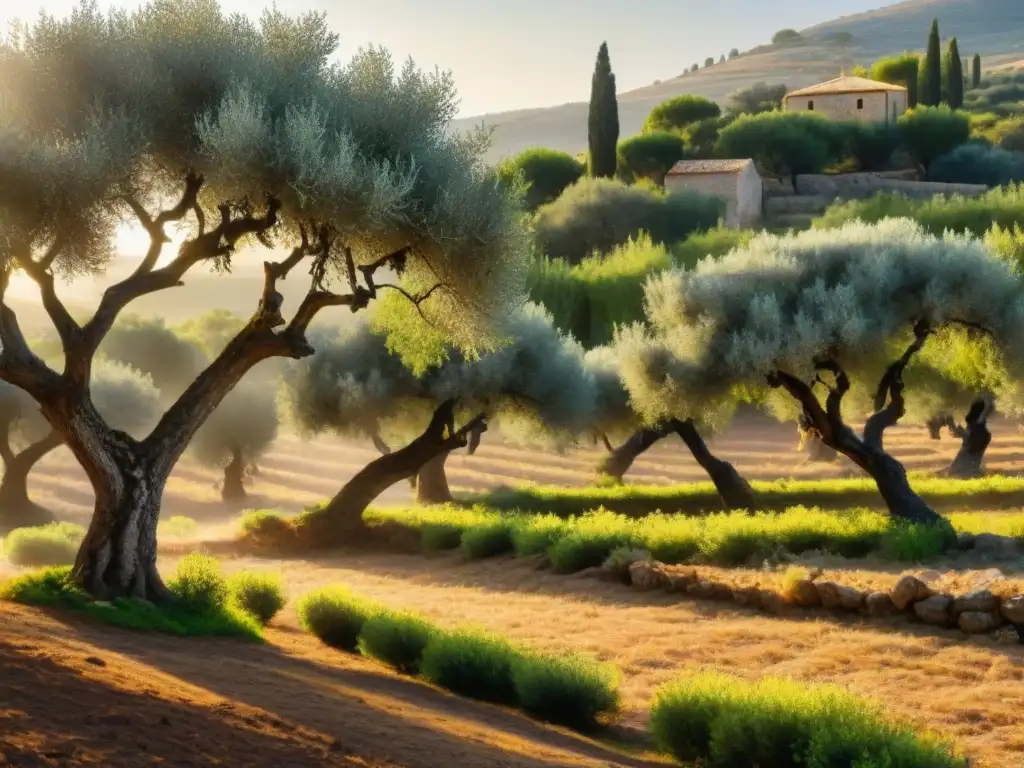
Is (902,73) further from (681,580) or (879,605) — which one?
(879,605)

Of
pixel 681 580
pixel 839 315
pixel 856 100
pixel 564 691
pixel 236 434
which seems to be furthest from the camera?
pixel 856 100

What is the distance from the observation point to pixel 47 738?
6176 millimetres

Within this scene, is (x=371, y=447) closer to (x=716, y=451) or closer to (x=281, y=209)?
(x=716, y=451)

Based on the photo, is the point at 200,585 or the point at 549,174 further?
the point at 549,174

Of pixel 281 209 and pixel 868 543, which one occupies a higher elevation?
pixel 281 209

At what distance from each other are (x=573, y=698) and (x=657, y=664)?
3.10 metres

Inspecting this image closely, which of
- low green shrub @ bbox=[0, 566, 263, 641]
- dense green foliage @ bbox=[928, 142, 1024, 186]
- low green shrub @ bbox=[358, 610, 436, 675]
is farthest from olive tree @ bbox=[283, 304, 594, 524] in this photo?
dense green foliage @ bbox=[928, 142, 1024, 186]

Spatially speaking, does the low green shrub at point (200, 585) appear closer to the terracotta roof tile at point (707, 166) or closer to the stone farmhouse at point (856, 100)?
the terracotta roof tile at point (707, 166)

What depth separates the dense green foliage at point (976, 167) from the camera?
7669 cm

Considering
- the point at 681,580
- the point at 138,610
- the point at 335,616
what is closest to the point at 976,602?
the point at 681,580

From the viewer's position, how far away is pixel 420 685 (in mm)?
10789

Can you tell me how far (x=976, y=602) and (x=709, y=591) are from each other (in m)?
3.94

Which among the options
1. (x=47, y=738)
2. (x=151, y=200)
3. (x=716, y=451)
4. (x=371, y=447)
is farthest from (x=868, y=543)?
(x=371, y=447)

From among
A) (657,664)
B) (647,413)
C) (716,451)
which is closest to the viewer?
(657,664)
